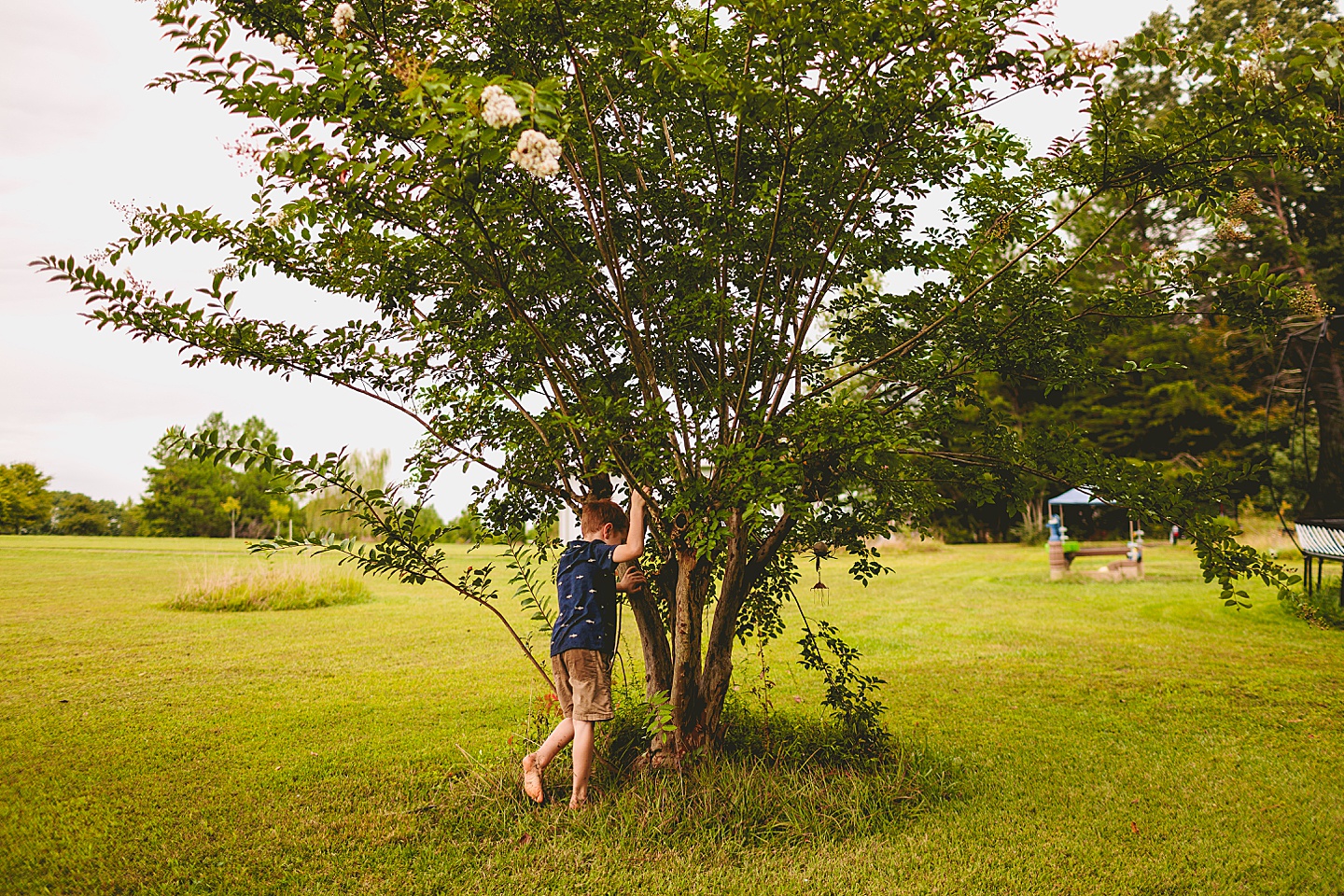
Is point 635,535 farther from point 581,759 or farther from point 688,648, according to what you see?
point 581,759

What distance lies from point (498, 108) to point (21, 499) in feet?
92.0

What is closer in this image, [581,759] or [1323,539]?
[581,759]

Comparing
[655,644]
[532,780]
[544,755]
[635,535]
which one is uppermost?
[635,535]

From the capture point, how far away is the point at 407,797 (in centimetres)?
433

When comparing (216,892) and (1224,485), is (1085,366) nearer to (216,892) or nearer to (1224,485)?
(1224,485)

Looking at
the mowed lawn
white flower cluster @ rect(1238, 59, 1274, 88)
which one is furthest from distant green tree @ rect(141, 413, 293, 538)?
white flower cluster @ rect(1238, 59, 1274, 88)

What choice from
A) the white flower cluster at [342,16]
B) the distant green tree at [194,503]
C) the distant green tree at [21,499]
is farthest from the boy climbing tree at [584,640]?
the distant green tree at [194,503]

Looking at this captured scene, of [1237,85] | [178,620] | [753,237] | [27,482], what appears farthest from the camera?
[27,482]

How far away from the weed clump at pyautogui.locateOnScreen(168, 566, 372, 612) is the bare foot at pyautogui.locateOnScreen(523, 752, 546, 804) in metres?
10.2

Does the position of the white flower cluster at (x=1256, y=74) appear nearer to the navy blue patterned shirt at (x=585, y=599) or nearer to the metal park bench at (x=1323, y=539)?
→ the navy blue patterned shirt at (x=585, y=599)

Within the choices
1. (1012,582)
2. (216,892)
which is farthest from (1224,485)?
(1012,582)

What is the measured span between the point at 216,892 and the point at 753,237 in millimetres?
3613

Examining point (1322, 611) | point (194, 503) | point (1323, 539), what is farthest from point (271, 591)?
point (194, 503)

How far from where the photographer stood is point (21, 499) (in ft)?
75.8
